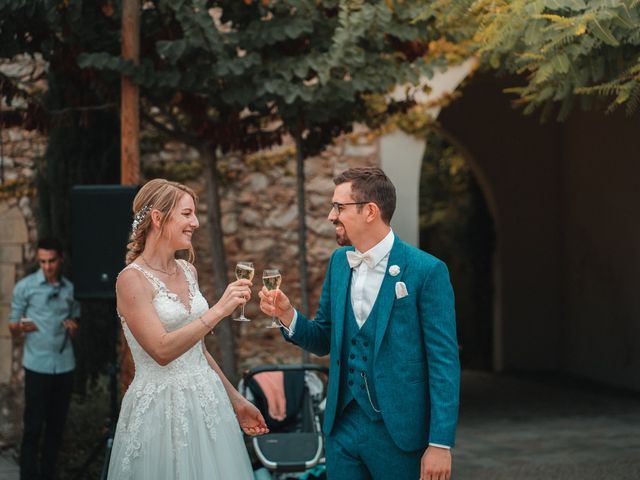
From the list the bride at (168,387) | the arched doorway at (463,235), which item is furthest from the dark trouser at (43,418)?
the arched doorway at (463,235)

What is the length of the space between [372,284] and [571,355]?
11.2 m

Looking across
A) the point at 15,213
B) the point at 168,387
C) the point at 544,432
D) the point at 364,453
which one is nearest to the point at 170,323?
the point at 168,387

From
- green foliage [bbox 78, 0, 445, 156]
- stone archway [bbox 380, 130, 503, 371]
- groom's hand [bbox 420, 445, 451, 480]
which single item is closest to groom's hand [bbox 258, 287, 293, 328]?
groom's hand [bbox 420, 445, 451, 480]

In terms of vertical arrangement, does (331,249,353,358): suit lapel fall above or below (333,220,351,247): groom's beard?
below

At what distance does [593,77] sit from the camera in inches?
247

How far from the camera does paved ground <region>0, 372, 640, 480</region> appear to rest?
7.95m

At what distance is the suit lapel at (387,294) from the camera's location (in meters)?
3.74

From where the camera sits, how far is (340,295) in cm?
390

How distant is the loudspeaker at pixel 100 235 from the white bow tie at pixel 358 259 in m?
3.19

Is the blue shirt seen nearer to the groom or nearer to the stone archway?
the stone archway

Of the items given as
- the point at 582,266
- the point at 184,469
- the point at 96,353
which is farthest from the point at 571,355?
the point at 184,469

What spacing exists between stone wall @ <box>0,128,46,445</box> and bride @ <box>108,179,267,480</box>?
5918mm

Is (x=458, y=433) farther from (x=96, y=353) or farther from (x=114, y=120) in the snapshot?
(x=114, y=120)

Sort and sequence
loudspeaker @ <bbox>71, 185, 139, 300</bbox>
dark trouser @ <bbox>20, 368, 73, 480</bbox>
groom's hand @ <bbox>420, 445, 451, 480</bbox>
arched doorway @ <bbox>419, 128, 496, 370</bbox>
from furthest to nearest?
arched doorway @ <bbox>419, 128, 496, 370</bbox>
dark trouser @ <bbox>20, 368, 73, 480</bbox>
loudspeaker @ <bbox>71, 185, 139, 300</bbox>
groom's hand @ <bbox>420, 445, 451, 480</bbox>
